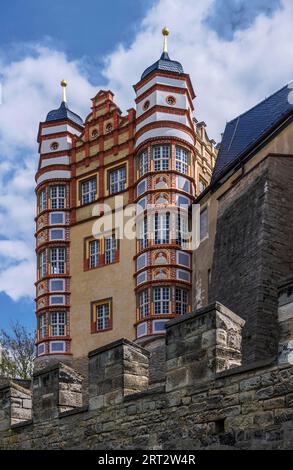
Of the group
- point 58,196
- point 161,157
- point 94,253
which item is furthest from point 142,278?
point 58,196

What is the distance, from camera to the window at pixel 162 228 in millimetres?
28188

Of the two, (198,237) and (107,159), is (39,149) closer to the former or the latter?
(107,159)

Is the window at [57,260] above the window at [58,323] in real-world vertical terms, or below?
above

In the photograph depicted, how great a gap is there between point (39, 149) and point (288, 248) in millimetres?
18007

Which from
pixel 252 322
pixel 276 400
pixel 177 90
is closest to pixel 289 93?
pixel 177 90

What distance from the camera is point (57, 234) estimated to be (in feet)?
105

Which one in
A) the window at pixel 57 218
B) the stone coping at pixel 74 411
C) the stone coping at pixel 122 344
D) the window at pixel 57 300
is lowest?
the stone coping at pixel 74 411

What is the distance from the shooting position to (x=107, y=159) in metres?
31.5

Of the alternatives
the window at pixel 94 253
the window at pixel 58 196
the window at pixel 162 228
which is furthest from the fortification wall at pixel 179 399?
the window at pixel 58 196

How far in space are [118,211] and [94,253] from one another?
6.29ft

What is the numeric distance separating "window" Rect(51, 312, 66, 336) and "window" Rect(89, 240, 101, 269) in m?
2.29

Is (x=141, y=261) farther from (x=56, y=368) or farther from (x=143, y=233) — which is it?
(x=56, y=368)

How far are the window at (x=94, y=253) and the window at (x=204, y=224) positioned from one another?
530 cm

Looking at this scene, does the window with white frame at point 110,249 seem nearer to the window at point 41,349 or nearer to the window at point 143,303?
the window at point 143,303
